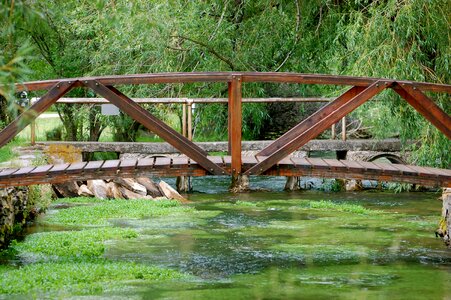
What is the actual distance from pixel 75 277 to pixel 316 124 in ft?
8.57

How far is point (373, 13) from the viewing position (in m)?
14.5

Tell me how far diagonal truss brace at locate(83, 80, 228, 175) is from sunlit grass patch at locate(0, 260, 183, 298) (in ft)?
3.51

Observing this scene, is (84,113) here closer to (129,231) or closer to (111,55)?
(111,55)

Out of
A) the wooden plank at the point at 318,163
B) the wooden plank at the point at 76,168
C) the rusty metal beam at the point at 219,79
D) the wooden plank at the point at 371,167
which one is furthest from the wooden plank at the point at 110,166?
the wooden plank at the point at 371,167

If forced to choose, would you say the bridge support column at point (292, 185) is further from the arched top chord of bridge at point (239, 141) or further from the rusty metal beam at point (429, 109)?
the rusty metal beam at point (429, 109)

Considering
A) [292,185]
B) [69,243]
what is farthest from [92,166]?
[292,185]

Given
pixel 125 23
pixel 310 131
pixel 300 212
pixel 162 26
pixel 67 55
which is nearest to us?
pixel 310 131

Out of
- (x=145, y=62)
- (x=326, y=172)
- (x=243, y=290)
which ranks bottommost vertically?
(x=243, y=290)

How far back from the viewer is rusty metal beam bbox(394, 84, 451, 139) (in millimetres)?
9734

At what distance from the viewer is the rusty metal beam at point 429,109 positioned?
31.9ft

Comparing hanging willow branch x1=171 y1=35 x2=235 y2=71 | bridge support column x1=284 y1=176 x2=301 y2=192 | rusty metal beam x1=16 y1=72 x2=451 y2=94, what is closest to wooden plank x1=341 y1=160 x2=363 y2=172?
rusty metal beam x1=16 y1=72 x2=451 y2=94

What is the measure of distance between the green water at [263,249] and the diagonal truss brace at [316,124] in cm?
108

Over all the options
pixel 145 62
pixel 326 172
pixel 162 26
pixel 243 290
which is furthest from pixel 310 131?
pixel 145 62

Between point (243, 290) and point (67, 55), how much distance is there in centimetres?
1224
